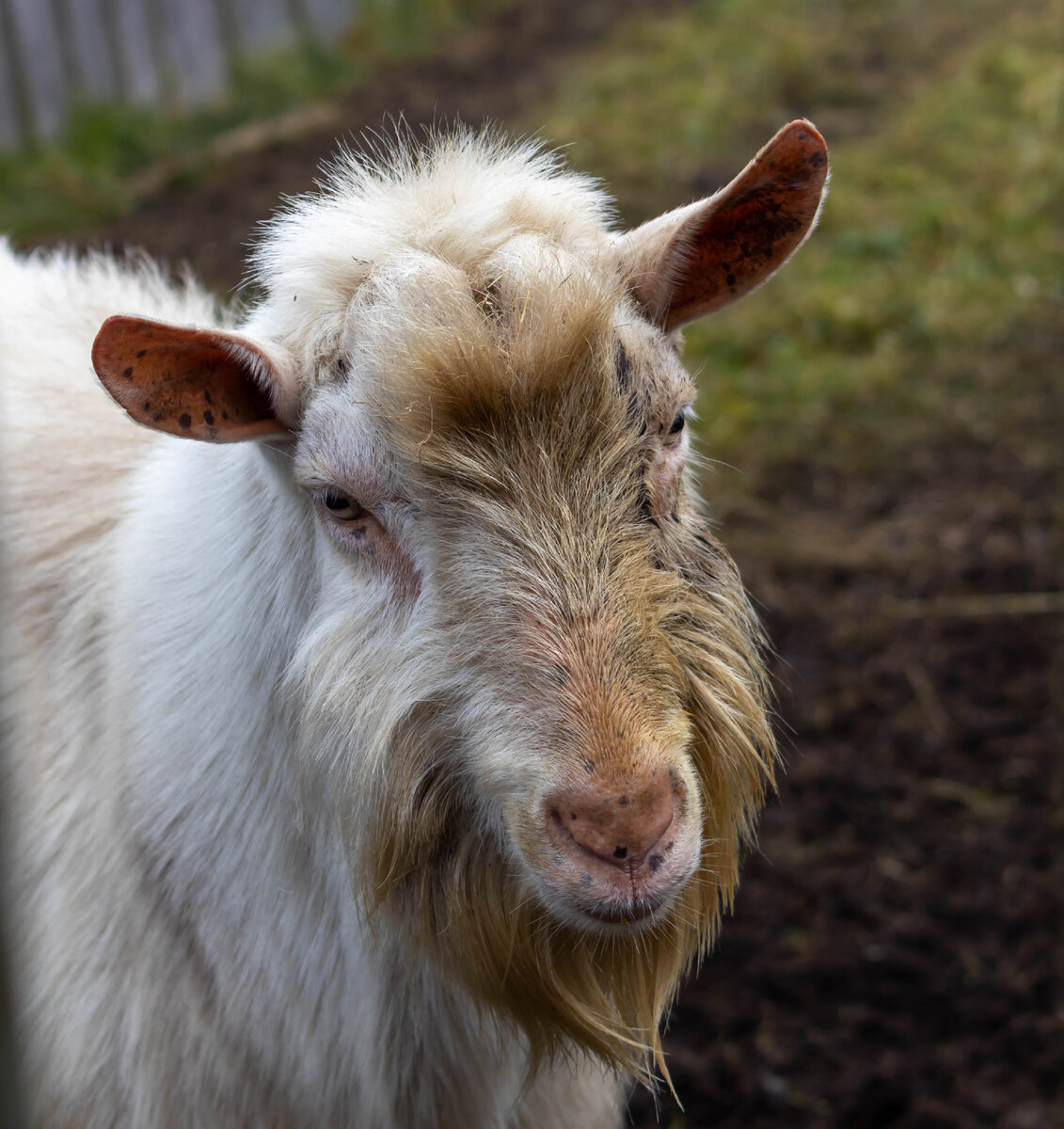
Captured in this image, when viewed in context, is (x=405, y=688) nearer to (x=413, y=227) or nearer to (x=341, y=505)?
(x=341, y=505)

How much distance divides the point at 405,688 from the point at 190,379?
0.62m

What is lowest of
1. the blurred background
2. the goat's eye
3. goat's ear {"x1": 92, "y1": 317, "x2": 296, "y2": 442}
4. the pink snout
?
the blurred background

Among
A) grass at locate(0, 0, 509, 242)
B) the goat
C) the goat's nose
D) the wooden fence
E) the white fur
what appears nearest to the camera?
the goat's nose

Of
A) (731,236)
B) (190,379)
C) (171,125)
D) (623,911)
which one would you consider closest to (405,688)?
(623,911)

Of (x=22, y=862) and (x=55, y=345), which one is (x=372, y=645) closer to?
(x=22, y=862)

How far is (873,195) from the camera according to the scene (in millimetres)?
7562

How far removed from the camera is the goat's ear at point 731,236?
6.75 feet

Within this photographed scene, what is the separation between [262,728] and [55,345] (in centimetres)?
139

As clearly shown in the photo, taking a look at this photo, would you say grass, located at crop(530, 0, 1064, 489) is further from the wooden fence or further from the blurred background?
the wooden fence

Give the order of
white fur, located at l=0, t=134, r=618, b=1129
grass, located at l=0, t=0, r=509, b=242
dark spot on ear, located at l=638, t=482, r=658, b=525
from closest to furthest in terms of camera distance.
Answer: dark spot on ear, located at l=638, t=482, r=658, b=525 → white fur, located at l=0, t=134, r=618, b=1129 → grass, located at l=0, t=0, r=509, b=242

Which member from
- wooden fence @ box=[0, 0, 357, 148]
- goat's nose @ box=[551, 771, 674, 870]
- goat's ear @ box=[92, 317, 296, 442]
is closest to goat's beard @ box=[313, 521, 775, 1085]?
goat's nose @ box=[551, 771, 674, 870]

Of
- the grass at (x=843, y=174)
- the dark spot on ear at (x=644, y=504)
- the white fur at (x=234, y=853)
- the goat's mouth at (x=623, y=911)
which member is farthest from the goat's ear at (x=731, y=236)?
the grass at (x=843, y=174)

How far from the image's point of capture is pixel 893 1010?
3.58m

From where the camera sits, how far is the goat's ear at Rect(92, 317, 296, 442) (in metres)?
1.93
